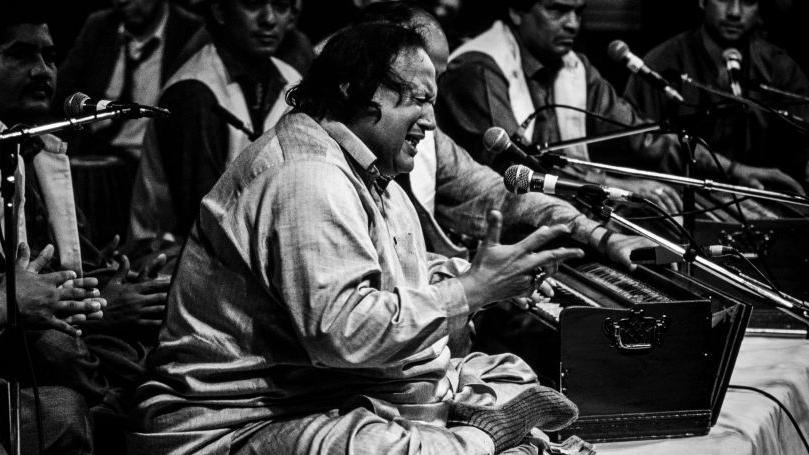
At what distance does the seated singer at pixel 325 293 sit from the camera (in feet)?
8.77

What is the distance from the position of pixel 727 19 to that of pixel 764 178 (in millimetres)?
1253

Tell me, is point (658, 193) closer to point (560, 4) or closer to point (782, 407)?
point (560, 4)

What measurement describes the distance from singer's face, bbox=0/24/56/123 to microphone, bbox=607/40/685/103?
7.96 feet

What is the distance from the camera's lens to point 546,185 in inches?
136

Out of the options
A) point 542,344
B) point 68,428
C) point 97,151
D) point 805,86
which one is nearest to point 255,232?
point 68,428

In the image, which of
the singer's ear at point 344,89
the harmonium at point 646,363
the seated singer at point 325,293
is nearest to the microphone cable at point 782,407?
the harmonium at point 646,363

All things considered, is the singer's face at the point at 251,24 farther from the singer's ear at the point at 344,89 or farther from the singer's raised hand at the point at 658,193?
the singer's ear at the point at 344,89

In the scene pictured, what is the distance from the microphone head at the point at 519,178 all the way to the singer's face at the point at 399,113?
0.51 m

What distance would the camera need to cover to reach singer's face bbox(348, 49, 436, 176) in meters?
2.99

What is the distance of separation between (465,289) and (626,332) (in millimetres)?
1063

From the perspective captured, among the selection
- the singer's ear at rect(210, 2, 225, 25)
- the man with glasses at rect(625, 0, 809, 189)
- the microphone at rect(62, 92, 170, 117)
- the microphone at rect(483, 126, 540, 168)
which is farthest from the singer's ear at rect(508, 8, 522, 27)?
the microphone at rect(62, 92, 170, 117)

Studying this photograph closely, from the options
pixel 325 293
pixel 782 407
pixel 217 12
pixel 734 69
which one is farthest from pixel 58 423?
pixel 734 69

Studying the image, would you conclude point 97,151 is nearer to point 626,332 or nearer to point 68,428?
point 68,428

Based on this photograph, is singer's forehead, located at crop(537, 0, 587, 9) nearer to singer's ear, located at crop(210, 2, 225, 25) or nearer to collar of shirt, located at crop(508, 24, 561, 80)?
collar of shirt, located at crop(508, 24, 561, 80)
